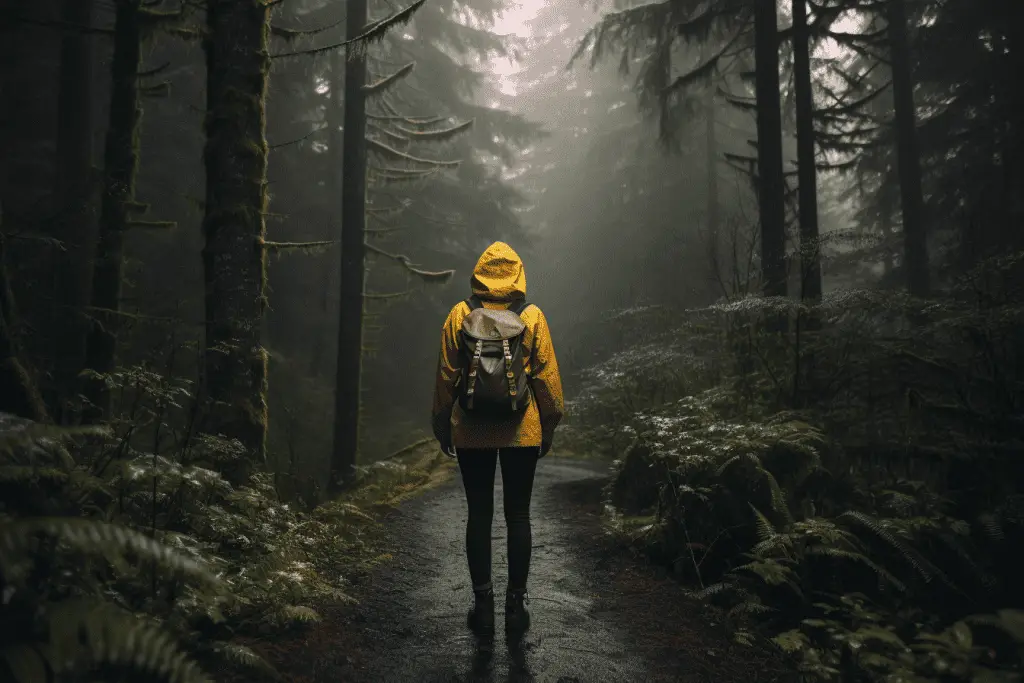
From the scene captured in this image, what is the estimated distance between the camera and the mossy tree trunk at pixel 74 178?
8.62 metres

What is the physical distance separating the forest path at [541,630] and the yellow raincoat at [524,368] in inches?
46.7

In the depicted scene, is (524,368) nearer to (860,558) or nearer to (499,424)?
(499,424)

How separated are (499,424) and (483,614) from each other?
3.80ft

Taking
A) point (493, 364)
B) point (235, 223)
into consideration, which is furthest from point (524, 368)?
point (235, 223)

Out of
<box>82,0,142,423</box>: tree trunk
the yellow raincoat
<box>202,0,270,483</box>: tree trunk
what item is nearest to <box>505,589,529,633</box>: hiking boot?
the yellow raincoat

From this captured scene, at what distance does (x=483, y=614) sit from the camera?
3760 mm

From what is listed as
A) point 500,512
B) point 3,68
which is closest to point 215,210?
point 500,512

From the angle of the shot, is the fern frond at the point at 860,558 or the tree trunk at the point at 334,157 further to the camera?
the tree trunk at the point at 334,157

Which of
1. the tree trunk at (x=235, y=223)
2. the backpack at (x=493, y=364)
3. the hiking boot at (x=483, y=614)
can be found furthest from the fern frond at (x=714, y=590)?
the tree trunk at (x=235, y=223)

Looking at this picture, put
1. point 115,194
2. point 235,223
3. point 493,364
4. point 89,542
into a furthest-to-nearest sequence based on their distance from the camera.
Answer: point 115,194 → point 235,223 → point 493,364 → point 89,542

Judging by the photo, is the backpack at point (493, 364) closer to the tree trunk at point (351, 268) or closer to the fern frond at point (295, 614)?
the fern frond at point (295, 614)

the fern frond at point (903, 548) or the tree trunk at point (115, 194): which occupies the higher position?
the tree trunk at point (115, 194)

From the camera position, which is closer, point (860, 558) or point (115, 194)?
point (860, 558)

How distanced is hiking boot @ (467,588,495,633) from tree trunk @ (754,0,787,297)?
323 inches
